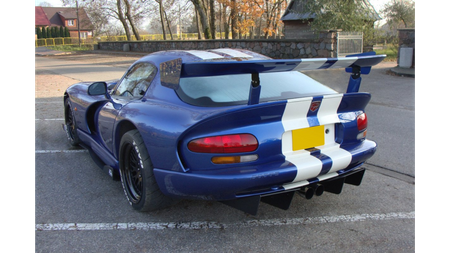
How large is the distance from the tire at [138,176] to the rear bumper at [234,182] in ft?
0.66

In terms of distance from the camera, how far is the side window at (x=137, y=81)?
11.1ft

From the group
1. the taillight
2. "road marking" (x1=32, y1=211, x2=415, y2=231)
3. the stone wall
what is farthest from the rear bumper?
Answer: the stone wall

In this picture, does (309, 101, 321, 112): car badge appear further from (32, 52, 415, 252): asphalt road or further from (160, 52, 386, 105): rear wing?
(32, 52, 415, 252): asphalt road

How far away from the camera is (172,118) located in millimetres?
2680

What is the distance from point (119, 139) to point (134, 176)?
402 mm

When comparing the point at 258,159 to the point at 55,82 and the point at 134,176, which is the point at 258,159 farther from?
the point at 55,82

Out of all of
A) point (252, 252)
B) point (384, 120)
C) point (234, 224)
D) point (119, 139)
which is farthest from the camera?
point (384, 120)

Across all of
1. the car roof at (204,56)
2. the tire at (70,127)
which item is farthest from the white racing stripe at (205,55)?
the tire at (70,127)

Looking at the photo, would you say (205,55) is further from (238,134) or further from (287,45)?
(287,45)

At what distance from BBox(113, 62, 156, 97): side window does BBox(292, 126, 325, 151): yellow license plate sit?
1.40m

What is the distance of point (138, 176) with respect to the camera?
3.14 m

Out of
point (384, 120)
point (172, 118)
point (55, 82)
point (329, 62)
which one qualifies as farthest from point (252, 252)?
point (55, 82)

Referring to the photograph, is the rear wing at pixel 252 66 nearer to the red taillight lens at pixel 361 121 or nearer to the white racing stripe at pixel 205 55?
the red taillight lens at pixel 361 121

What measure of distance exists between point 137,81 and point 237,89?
1101mm
